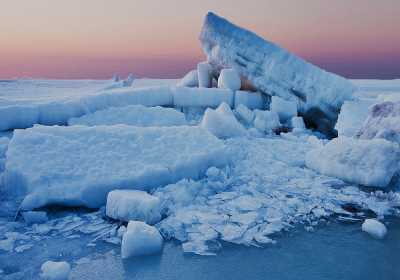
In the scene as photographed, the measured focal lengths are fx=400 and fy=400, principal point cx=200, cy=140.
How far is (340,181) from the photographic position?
4355mm

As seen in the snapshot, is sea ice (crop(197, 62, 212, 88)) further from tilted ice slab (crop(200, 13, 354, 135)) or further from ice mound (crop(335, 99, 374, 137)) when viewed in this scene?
ice mound (crop(335, 99, 374, 137))

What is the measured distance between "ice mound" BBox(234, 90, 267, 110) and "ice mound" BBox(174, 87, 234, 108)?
26cm

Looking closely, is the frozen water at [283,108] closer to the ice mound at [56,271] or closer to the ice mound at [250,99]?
the ice mound at [250,99]

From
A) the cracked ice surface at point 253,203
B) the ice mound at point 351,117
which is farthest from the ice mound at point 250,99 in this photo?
the cracked ice surface at point 253,203

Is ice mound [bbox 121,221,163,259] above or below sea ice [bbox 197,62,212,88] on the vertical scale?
below

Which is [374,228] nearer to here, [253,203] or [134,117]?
[253,203]

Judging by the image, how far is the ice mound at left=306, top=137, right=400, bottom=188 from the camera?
418 cm

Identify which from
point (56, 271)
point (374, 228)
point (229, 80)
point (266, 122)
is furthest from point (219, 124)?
point (56, 271)

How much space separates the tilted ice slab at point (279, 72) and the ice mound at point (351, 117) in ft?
1.65

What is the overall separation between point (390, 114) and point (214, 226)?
3.01 meters

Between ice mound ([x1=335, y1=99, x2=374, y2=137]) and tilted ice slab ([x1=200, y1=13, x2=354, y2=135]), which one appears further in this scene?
tilted ice slab ([x1=200, y1=13, x2=354, y2=135])

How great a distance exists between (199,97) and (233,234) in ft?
16.6

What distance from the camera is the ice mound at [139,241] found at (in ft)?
8.74

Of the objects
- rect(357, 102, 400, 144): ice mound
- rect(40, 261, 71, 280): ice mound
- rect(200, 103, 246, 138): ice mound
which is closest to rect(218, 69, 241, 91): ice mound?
rect(200, 103, 246, 138): ice mound
